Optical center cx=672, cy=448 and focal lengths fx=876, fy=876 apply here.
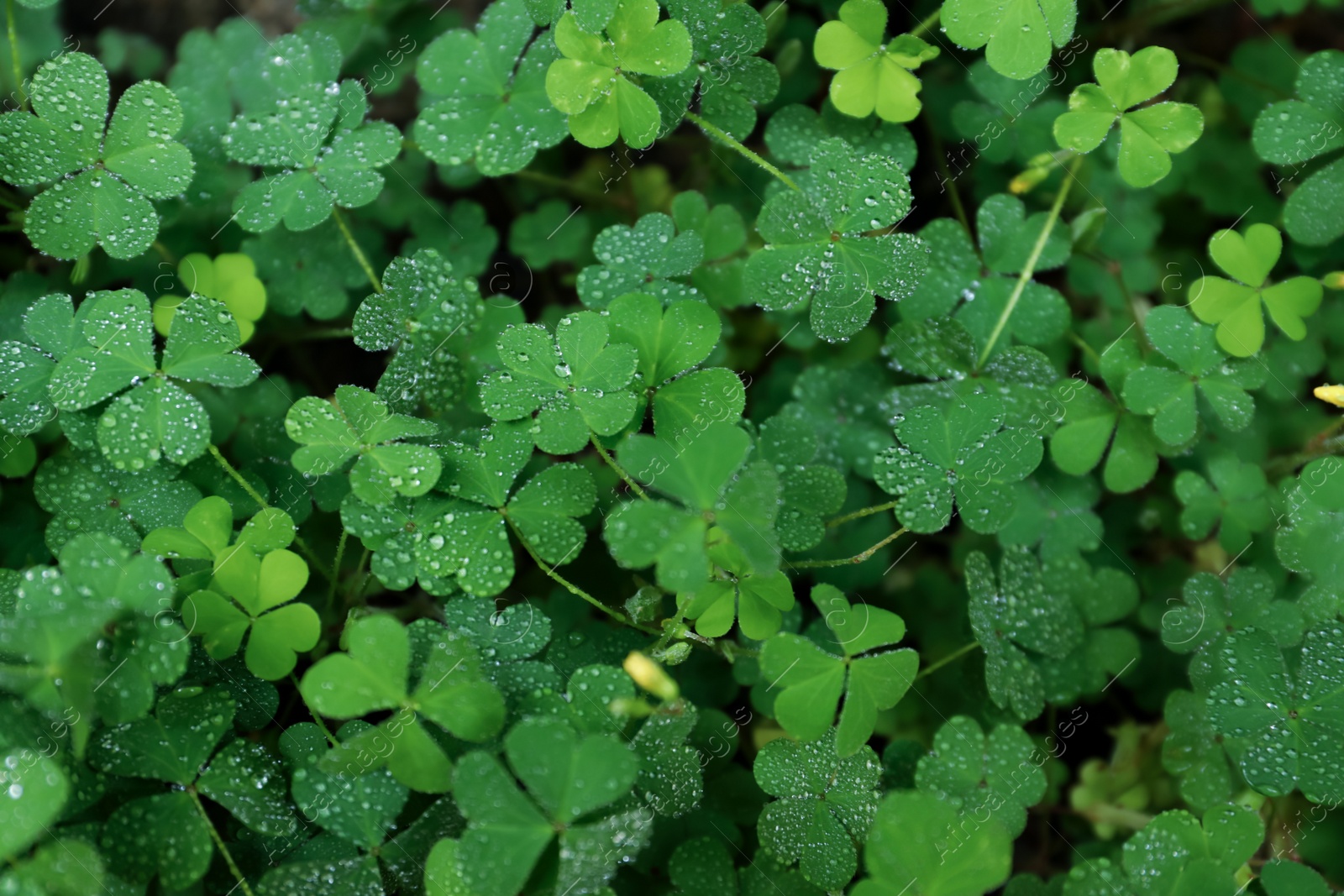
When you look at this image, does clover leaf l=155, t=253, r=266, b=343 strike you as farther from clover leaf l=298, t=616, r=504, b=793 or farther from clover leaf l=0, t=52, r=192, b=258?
clover leaf l=298, t=616, r=504, b=793

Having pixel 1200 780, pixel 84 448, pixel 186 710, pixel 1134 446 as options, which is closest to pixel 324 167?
pixel 84 448

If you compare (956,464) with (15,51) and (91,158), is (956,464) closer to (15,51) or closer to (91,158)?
(91,158)

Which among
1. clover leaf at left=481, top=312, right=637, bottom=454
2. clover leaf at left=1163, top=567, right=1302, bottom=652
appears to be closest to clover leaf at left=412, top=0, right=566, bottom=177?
clover leaf at left=481, top=312, right=637, bottom=454

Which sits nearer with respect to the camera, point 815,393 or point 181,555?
point 181,555

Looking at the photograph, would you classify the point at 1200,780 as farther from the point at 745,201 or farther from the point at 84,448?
the point at 84,448

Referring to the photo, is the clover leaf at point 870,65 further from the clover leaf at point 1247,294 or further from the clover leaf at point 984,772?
the clover leaf at point 984,772

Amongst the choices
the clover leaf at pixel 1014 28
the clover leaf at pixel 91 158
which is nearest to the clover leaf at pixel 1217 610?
the clover leaf at pixel 1014 28
